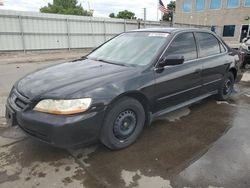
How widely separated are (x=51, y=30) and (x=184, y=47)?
1347 centimetres

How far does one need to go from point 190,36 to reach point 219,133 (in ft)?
5.54

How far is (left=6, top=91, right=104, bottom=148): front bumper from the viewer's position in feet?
7.55

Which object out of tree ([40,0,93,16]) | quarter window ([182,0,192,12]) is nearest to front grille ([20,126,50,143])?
quarter window ([182,0,192,12])

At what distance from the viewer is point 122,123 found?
2857 mm

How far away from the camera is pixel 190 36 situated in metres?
3.80

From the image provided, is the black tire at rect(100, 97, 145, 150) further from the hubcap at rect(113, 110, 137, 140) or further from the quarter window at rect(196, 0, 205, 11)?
the quarter window at rect(196, 0, 205, 11)

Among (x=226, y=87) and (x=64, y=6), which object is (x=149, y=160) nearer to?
(x=226, y=87)

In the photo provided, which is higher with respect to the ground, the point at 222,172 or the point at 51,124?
the point at 51,124

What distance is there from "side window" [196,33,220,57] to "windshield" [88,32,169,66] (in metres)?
0.89

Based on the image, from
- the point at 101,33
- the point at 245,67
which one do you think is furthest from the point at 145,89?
the point at 101,33

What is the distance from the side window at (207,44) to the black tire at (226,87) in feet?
2.35

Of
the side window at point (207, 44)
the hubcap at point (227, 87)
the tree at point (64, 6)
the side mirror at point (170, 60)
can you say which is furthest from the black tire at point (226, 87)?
the tree at point (64, 6)

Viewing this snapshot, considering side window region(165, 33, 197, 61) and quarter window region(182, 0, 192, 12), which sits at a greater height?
quarter window region(182, 0, 192, 12)

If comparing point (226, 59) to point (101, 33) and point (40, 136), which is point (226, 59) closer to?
point (40, 136)
